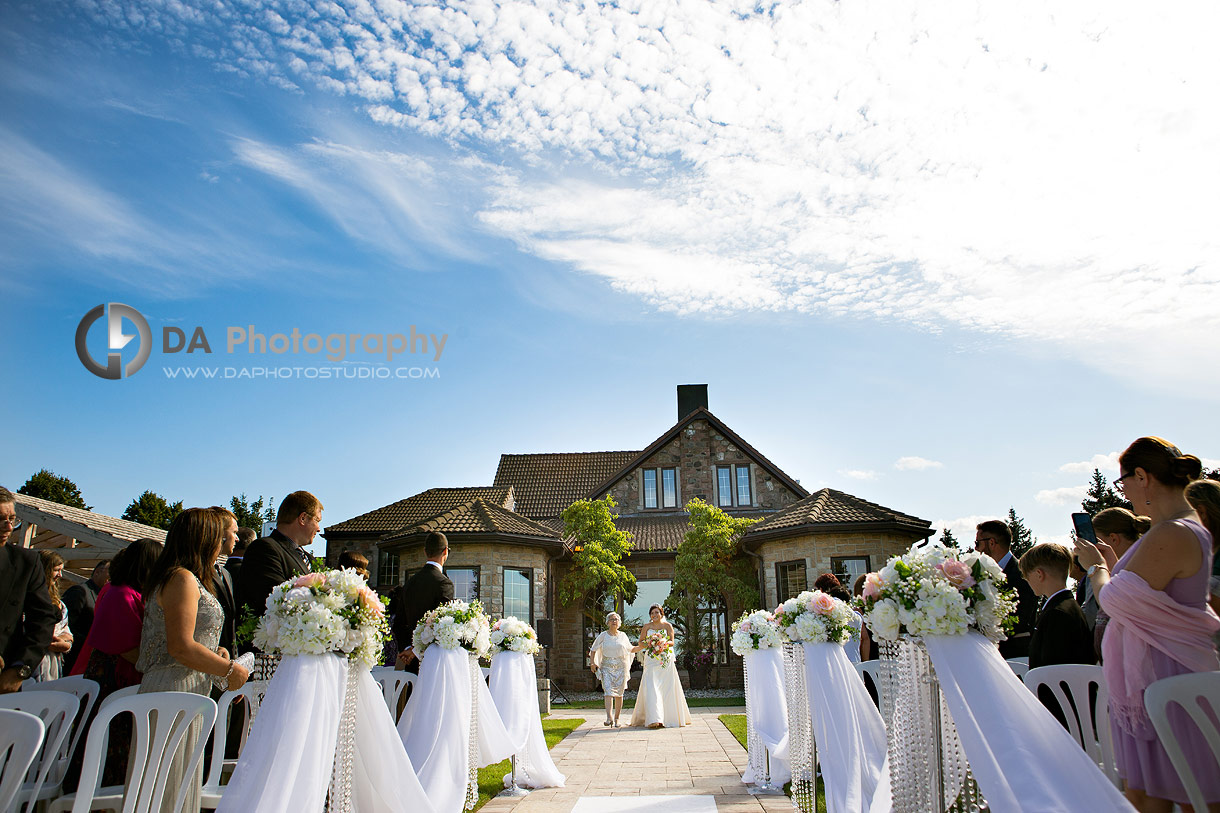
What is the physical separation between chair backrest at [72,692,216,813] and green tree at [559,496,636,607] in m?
17.6

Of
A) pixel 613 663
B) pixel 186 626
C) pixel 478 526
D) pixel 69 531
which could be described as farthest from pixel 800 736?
pixel 478 526

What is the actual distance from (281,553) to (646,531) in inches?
738

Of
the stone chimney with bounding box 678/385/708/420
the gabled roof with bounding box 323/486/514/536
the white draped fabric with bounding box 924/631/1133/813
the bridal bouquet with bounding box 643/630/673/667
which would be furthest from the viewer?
the stone chimney with bounding box 678/385/708/420

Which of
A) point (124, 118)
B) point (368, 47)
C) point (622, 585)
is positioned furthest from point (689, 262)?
point (622, 585)

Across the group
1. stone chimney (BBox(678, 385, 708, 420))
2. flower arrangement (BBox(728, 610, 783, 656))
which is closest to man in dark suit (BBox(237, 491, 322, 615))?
flower arrangement (BBox(728, 610, 783, 656))

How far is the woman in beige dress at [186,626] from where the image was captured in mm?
3461

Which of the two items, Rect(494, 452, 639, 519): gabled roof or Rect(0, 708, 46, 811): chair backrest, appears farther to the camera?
Rect(494, 452, 639, 519): gabled roof

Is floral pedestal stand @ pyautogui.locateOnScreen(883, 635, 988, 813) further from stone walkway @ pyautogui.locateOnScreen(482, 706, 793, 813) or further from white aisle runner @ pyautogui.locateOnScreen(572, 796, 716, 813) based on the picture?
white aisle runner @ pyautogui.locateOnScreen(572, 796, 716, 813)

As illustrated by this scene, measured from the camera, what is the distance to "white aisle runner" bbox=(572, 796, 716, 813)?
5.86 meters

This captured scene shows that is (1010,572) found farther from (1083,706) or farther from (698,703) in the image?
(698,703)

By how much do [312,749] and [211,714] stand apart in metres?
0.48

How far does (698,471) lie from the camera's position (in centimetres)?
2411

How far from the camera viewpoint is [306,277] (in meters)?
11.1

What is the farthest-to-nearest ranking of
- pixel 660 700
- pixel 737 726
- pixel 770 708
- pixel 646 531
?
pixel 646 531
pixel 660 700
pixel 737 726
pixel 770 708
